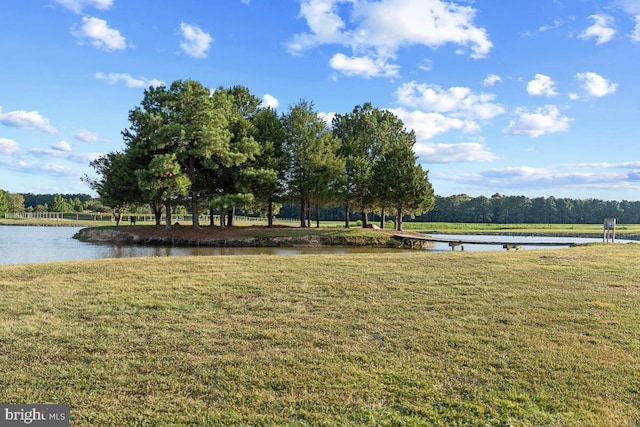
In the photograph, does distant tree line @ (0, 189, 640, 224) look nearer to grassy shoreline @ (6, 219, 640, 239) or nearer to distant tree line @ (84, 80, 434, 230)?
grassy shoreline @ (6, 219, 640, 239)

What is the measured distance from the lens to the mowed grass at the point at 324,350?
12.0 ft

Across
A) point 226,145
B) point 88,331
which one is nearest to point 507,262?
point 88,331

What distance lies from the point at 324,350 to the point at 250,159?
97.9 ft

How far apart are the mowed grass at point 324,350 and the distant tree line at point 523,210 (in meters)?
90.0

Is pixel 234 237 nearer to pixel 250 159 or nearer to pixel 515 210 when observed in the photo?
pixel 250 159

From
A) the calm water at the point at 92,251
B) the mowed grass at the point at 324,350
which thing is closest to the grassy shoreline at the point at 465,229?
the calm water at the point at 92,251

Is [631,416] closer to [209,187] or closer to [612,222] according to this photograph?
[612,222]

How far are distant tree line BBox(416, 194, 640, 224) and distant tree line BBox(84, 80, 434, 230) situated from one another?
5873 centimetres

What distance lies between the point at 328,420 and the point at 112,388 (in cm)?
213

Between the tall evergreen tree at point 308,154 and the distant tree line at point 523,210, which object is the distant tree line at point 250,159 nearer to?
the tall evergreen tree at point 308,154

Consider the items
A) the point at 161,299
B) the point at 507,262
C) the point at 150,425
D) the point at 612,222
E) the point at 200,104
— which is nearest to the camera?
the point at 150,425

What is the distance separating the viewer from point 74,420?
137 inches

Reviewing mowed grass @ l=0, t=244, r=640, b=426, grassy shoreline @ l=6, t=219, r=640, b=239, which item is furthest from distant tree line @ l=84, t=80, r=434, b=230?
mowed grass @ l=0, t=244, r=640, b=426

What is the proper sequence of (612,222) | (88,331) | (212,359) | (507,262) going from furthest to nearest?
(612,222) < (507,262) < (88,331) < (212,359)
